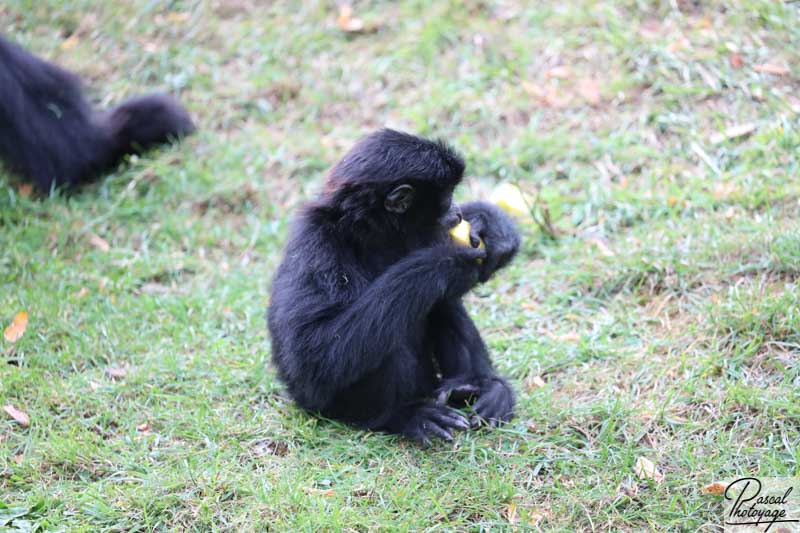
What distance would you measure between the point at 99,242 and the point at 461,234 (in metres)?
3.59

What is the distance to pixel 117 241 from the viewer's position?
25.1ft

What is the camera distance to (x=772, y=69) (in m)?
7.96

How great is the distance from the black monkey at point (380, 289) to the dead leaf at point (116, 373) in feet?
3.80

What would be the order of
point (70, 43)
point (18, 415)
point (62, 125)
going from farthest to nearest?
point (70, 43), point (62, 125), point (18, 415)

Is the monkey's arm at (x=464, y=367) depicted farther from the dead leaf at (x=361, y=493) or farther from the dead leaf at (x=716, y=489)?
the dead leaf at (x=716, y=489)

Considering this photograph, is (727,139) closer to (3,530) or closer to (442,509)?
(442,509)

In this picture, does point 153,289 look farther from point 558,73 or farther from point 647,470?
point 558,73

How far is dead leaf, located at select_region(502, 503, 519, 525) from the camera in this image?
14.2ft

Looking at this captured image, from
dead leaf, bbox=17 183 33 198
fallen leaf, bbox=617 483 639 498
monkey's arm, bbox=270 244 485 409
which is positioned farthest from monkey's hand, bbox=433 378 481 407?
dead leaf, bbox=17 183 33 198

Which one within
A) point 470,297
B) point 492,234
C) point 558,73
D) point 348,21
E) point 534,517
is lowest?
point 470,297

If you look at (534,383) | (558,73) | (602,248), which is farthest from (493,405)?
(558,73)

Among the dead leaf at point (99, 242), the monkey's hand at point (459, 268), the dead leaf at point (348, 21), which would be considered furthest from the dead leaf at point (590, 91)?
the dead leaf at point (99, 242)

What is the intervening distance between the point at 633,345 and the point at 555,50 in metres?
3.93

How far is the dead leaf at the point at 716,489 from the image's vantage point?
172 inches
